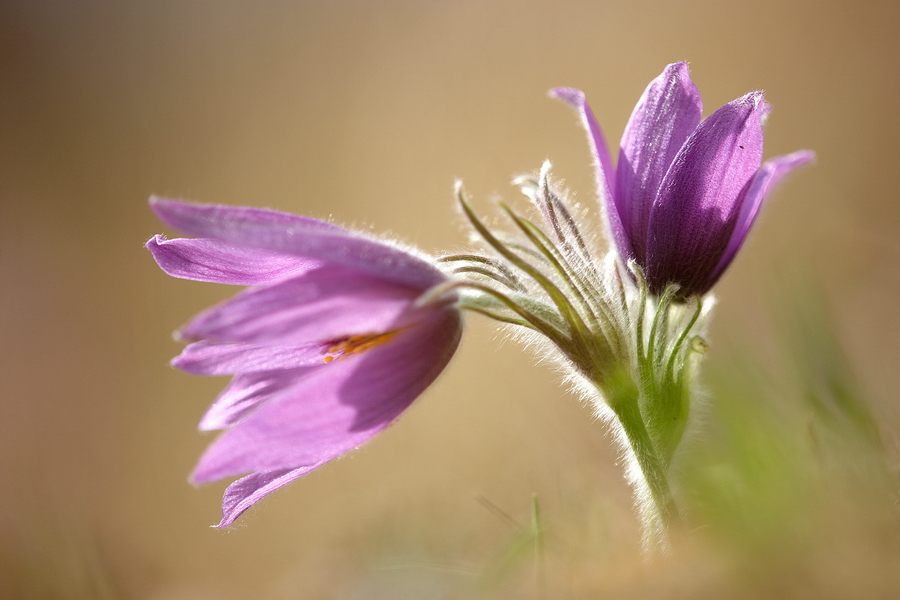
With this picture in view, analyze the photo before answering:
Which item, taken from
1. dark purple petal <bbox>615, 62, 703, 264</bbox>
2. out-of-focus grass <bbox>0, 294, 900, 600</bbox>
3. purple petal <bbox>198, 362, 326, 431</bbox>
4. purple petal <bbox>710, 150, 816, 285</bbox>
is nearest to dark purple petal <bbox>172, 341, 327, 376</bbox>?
purple petal <bbox>198, 362, 326, 431</bbox>

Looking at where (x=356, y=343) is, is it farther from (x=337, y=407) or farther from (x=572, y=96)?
(x=572, y=96)

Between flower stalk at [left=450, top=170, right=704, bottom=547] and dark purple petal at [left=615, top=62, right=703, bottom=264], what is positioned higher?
dark purple petal at [left=615, top=62, right=703, bottom=264]

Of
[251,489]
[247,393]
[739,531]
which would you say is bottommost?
[739,531]

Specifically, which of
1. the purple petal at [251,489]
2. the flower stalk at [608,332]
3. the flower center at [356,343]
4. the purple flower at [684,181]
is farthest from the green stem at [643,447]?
the purple petal at [251,489]

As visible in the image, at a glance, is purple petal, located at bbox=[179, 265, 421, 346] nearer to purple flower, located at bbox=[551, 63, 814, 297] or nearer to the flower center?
the flower center

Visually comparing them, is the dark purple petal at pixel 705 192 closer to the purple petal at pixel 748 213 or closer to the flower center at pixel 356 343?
the purple petal at pixel 748 213

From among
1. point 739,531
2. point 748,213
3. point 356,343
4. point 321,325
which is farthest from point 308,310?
point 748,213

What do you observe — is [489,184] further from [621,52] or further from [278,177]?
[278,177]
